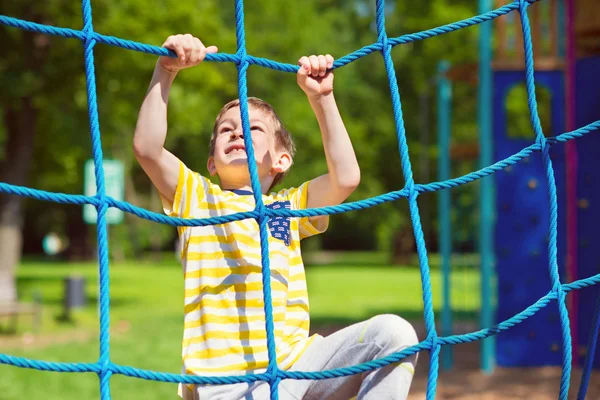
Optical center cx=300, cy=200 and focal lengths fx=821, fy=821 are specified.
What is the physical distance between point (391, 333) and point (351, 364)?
0.13 metres

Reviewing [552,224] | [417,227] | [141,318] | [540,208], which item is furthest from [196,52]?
[141,318]

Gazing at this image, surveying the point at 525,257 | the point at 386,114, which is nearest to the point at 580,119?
the point at 525,257

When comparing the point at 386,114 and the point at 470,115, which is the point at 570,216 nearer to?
the point at 470,115

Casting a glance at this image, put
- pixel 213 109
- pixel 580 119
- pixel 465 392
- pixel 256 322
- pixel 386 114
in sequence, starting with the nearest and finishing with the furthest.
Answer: pixel 256 322 < pixel 465 392 < pixel 580 119 < pixel 213 109 < pixel 386 114

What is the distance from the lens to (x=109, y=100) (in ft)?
40.0

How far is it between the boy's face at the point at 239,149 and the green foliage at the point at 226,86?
8.67 m

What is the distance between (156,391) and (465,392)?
7.43 ft

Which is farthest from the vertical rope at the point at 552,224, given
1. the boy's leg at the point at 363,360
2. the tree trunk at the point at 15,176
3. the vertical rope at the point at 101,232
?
the tree trunk at the point at 15,176

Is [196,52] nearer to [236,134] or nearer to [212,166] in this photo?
[236,134]

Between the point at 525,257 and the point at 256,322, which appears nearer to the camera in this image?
the point at 256,322

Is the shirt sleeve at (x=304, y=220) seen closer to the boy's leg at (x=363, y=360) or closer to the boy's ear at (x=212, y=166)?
the boy's ear at (x=212, y=166)

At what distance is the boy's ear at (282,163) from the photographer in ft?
7.70

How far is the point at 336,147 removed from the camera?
2.19m

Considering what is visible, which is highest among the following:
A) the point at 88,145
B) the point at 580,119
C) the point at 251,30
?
the point at 251,30
